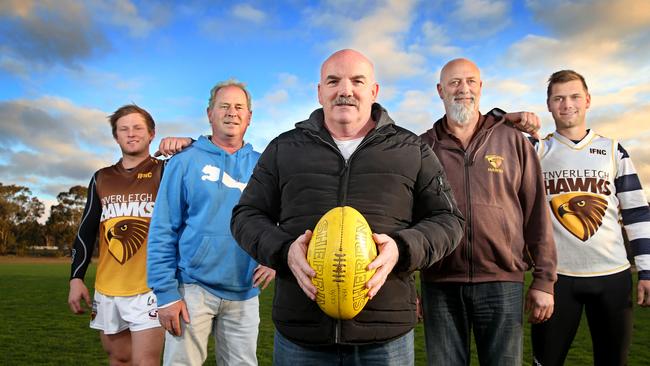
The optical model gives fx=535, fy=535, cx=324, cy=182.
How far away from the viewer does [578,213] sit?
14.5 feet

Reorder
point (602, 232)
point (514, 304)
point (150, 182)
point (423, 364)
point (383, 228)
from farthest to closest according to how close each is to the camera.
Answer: point (423, 364)
point (150, 182)
point (602, 232)
point (514, 304)
point (383, 228)

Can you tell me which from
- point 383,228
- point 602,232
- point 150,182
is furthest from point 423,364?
point 383,228

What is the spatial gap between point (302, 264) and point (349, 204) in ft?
1.47

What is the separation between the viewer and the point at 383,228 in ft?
8.71

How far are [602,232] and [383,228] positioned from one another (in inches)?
105

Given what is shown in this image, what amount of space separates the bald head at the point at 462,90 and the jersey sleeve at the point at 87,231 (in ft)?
10.7

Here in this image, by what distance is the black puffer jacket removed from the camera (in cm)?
260

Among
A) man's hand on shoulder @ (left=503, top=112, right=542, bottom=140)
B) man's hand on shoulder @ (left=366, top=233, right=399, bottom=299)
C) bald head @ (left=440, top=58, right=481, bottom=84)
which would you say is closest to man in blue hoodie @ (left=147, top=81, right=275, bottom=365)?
bald head @ (left=440, top=58, right=481, bottom=84)

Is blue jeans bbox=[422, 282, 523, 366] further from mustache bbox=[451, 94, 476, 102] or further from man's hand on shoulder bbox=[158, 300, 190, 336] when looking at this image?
man's hand on shoulder bbox=[158, 300, 190, 336]

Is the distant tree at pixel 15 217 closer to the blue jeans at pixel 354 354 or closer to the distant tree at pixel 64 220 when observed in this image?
the distant tree at pixel 64 220

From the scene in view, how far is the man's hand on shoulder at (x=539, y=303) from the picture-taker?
12.1ft

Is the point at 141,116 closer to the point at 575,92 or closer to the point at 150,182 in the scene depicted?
the point at 150,182

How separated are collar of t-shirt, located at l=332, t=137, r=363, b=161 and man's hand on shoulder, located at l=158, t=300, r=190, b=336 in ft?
5.83

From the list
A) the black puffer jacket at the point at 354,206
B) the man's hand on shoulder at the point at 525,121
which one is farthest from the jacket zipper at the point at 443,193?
the man's hand on shoulder at the point at 525,121
